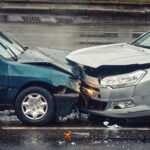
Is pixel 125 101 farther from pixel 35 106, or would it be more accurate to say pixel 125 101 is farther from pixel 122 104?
pixel 35 106

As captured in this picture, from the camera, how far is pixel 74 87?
7336 mm

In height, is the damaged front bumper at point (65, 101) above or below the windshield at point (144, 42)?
below

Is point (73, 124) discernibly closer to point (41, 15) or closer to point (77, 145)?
point (77, 145)

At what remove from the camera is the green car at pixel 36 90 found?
7.23 metres

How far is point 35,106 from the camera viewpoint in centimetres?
725

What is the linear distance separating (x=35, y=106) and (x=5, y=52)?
3.22 feet

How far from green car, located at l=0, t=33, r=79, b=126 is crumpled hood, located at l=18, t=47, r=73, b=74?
8 cm

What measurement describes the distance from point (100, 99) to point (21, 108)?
45.5 inches

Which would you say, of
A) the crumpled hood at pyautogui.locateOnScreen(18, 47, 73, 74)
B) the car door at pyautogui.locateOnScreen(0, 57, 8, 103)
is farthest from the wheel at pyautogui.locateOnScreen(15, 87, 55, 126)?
the crumpled hood at pyautogui.locateOnScreen(18, 47, 73, 74)

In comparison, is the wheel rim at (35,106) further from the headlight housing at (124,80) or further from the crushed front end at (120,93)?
the headlight housing at (124,80)

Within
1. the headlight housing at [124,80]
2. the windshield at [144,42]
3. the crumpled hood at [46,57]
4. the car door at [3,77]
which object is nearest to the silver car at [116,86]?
the headlight housing at [124,80]

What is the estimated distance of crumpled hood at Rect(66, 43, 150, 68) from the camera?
7.43 meters

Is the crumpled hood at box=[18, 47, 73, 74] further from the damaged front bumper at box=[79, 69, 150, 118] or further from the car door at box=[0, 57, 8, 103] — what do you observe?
the damaged front bumper at box=[79, 69, 150, 118]

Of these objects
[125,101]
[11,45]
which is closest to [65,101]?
[125,101]
